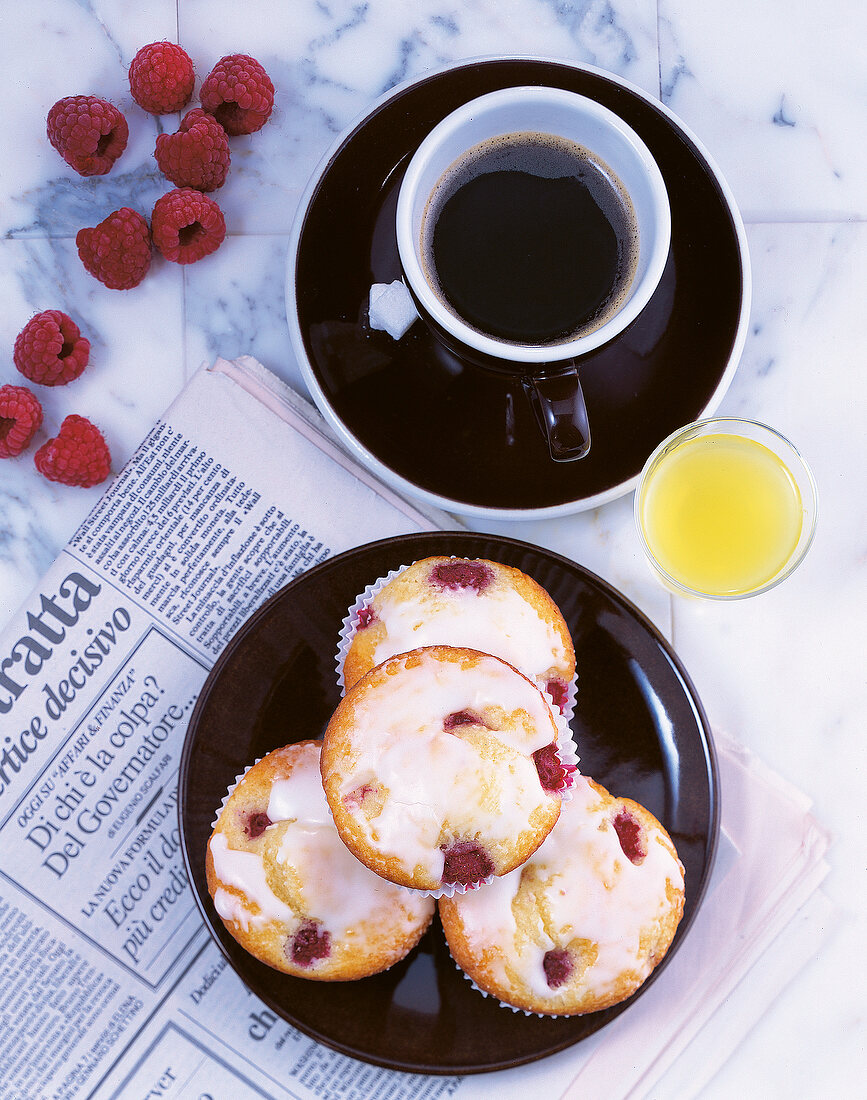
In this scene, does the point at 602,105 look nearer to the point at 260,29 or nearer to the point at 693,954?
the point at 260,29

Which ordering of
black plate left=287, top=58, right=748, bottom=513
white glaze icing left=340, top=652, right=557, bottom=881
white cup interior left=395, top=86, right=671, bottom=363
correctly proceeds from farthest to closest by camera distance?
black plate left=287, top=58, right=748, bottom=513, white cup interior left=395, top=86, right=671, bottom=363, white glaze icing left=340, top=652, right=557, bottom=881

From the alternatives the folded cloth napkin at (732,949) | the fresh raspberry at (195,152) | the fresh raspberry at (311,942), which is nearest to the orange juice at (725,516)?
the folded cloth napkin at (732,949)

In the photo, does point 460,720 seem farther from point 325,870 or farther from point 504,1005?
point 504,1005

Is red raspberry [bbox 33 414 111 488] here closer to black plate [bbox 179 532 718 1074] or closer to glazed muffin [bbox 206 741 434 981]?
black plate [bbox 179 532 718 1074]

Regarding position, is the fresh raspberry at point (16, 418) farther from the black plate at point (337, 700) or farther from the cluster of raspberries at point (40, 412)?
the black plate at point (337, 700)

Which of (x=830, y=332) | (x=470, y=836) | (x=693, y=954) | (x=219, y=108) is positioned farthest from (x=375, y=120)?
(x=693, y=954)

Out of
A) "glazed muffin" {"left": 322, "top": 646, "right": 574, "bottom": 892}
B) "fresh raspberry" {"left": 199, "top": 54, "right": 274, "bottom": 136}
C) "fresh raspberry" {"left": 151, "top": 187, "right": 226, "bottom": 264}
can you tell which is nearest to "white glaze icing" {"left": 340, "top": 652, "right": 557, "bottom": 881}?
"glazed muffin" {"left": 322, "top": 646, "right": 574, "bottom": 892}

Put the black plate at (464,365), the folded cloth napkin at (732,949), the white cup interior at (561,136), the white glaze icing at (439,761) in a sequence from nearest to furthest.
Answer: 1. the white glaze icing at (439,761)
2. the white cup interior at (561,136)
3. the black plate at (464,365)
4. the folded cloth napkin at (732,949)
